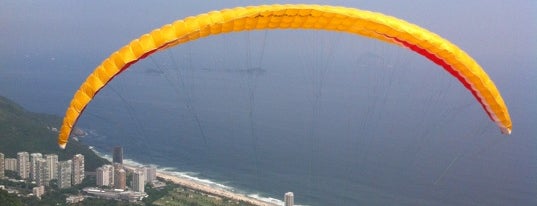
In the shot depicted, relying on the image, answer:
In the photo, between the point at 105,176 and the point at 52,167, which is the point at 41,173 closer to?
the point at 52,167

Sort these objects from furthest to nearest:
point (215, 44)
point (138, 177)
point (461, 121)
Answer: point (215, 44) < point (461, 121) < point (138, 177)

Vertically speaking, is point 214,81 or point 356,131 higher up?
point 214,81

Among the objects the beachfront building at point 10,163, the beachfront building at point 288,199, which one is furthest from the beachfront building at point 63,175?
the beachfront building at point 288,199

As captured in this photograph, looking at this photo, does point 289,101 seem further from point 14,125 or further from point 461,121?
point 14,125

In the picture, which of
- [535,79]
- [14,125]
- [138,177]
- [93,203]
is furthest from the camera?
[535,79]

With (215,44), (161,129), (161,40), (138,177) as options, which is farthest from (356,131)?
(215,44)

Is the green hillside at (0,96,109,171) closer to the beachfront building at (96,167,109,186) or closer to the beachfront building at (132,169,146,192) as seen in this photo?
the beachfront building at (96,167,109,186)

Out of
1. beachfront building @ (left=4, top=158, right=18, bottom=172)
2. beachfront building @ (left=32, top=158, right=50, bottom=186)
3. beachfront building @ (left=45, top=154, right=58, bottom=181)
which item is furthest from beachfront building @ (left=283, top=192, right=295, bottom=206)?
beachfront building @ (left=4, top=158, right=18, bottom=172)
